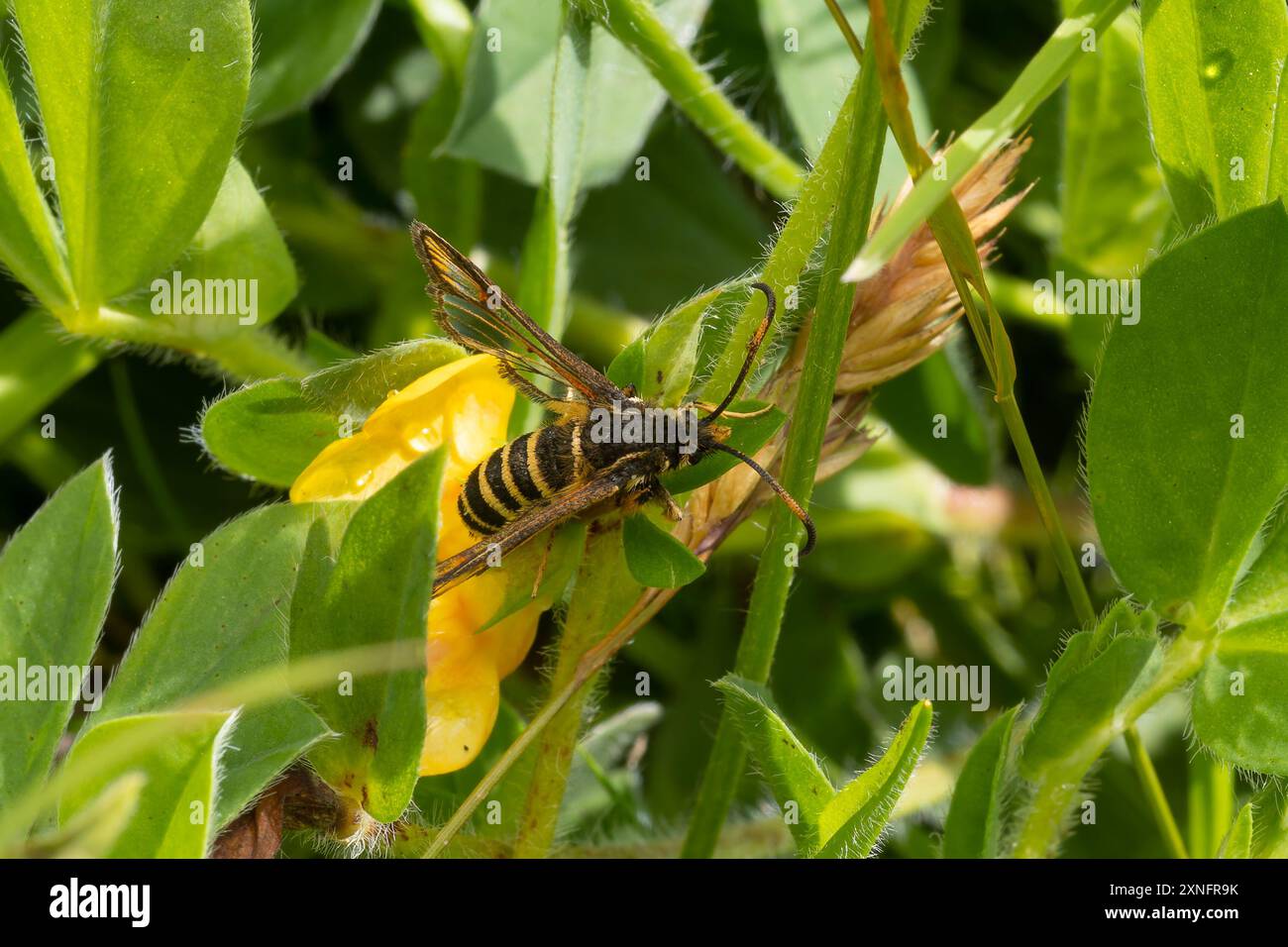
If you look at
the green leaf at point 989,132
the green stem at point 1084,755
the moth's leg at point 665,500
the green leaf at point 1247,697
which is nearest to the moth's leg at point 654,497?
the moth's leg at point 665,500

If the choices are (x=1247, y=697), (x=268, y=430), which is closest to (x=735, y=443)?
(x=268, y=430)

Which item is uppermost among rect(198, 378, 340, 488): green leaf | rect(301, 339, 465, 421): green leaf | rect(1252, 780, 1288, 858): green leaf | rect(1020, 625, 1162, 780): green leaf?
rect(301, 339, 465, 421): green leaf

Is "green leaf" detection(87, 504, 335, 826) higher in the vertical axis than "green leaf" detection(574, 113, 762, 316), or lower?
lower

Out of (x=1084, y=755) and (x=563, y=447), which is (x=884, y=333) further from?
(x=1084, y=755)

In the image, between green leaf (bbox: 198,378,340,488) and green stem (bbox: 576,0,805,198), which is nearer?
green leaf (bbox: 198,378,340,488)

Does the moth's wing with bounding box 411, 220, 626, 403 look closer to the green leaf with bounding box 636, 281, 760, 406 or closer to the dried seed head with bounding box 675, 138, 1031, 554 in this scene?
the green leaf with bounding box 636, 281, 760, 406

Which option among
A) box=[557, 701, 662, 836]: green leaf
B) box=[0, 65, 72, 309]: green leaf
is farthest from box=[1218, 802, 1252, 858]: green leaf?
box=[0, 65, 72, 309]: green leaf
